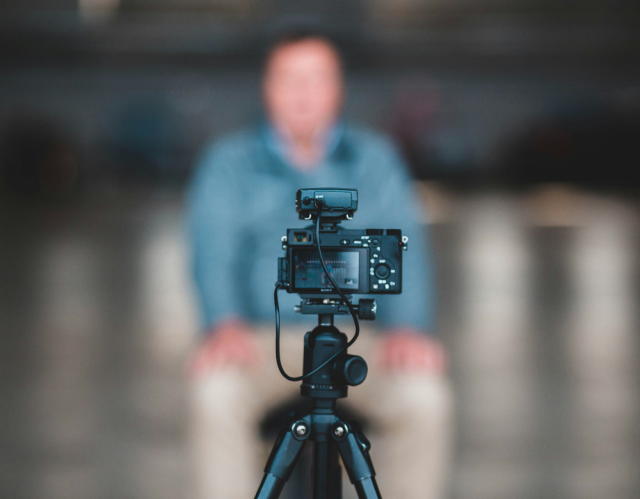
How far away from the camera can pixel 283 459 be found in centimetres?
123

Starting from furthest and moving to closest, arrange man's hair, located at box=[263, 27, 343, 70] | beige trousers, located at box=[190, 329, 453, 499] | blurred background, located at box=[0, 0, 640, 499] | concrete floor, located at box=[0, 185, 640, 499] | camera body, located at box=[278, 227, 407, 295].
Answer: blurred background, located at box=[0, 0, 640, 499] < concrete floor, located at box=[0, 185, 640, 499] < man's hair, located at box=[263, 27, 343, 70] < beige trousers, located at box=[190, 329, 453, 499] < camera body, located at box=[278, 227, 407, 295]

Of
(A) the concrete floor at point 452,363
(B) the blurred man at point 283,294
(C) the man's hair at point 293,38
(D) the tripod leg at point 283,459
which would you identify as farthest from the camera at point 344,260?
(A) the concrete floor at point 452,363

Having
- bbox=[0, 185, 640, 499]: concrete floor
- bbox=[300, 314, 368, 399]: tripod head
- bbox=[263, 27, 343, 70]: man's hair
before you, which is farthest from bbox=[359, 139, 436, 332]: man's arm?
bbox=[0, 185, 640, 499]: concrete floor

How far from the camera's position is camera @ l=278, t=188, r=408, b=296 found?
1137 mm

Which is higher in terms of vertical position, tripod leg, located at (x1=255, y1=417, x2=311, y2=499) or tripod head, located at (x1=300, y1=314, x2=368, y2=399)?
tripod head, located at (x1=300, y1=314, x2=368, y2=399)

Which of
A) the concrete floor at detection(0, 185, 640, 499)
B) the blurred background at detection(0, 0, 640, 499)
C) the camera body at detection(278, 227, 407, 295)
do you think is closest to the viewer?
the camera body at detection(278, 227, 407, 295)

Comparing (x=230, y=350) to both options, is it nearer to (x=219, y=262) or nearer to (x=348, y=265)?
(x=219, y=262)

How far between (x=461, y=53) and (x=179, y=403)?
580 inches

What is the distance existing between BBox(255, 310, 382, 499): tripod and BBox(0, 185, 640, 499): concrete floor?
47.4 inches

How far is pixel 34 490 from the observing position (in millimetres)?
2359

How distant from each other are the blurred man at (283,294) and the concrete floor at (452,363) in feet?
2.59

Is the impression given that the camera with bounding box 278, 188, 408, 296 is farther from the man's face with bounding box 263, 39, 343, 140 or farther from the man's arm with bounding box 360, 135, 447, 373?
the man's face with bounding box 263, 39, 343, 140

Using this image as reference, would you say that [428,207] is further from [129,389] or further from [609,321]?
[129,389]

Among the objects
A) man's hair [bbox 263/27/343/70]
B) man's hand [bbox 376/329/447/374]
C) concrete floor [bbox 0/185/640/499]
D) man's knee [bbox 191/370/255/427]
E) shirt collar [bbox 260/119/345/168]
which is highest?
man's hair [bbox 263/27/343/70]
